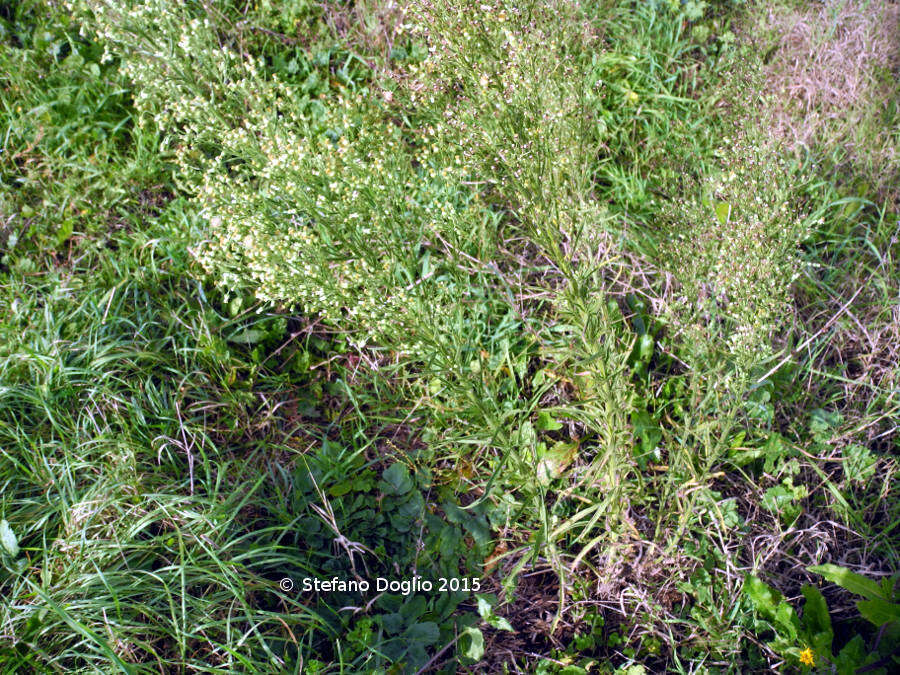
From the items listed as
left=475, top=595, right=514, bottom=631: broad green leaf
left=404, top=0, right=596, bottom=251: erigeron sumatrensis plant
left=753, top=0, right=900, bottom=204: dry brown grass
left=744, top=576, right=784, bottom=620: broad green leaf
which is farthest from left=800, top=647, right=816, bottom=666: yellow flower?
left=753, top=0, right=900, bottom=204: dry brown grass

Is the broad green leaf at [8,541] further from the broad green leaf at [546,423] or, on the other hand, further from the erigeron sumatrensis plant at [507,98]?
the erigeron sumatrensis plant at [507,98]

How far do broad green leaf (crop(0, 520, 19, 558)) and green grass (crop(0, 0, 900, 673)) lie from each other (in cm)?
1

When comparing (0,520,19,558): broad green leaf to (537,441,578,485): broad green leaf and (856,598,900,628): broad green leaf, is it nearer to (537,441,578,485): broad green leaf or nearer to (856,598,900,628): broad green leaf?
(537,441,578,485): broad green leaf

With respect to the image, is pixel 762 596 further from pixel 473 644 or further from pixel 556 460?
pixel 473 644

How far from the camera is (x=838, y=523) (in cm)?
251

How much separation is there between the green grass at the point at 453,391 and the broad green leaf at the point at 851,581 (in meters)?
0.02

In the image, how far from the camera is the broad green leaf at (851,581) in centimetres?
220

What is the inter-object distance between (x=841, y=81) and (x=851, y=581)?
2736mm

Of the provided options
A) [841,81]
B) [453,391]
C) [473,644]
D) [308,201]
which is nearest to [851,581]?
[473,644]

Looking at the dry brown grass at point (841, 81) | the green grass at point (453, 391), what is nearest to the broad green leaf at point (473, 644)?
the green grass at point (453, 391)

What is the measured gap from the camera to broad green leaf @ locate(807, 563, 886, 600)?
7.22ft

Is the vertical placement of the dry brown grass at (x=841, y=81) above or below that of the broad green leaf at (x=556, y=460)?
above

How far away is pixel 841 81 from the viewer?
356 cm

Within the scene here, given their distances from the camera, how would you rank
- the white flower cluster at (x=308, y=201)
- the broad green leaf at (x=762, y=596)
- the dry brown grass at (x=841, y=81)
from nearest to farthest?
the white flower cluster at (x=308, y=201), the broad green leaf at (x=762, y=596), the dry brown grass at (x=841, y=81)
